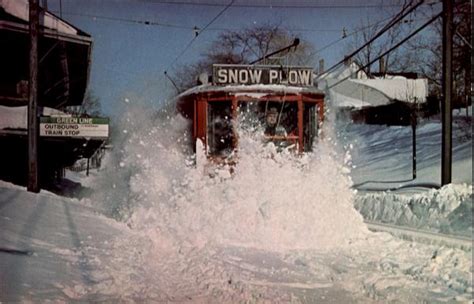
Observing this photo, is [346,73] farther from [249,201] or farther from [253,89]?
[249,201]

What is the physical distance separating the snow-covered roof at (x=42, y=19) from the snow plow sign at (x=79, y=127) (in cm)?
122

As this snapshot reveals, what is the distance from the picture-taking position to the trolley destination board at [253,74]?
7.45 metres

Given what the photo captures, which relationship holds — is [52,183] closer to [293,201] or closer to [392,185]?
[392,185]

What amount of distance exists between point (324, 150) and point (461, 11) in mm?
3133

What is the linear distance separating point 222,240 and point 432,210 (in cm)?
293

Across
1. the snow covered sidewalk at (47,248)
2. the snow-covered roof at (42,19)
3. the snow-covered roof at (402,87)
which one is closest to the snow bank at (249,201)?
the snow covered sidewalk at (47,248)

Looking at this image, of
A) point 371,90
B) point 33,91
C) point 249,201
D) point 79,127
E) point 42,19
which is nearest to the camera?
point 249,201

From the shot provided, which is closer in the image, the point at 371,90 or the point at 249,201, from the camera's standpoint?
the point at 249,201

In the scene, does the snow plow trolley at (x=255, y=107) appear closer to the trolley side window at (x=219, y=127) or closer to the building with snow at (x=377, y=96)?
the trolley side window at (x=219, y=127)

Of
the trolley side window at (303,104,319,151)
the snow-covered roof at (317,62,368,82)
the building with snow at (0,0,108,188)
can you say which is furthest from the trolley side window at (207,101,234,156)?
the snow-covered roof at (317,62,368,82)

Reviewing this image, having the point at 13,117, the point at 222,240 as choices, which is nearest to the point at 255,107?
the point at 222,240

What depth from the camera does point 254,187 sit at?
647 centimetres

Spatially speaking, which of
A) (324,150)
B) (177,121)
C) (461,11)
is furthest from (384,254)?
(461,11)

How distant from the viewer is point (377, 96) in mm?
15719
